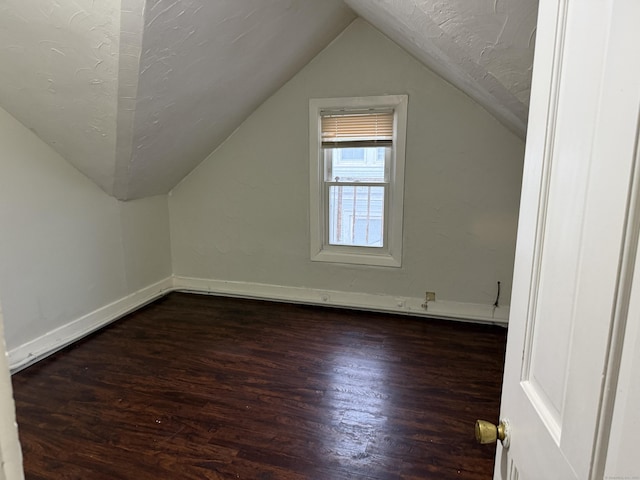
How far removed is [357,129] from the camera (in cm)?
338

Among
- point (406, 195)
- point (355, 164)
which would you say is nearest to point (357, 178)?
point (355, 164)

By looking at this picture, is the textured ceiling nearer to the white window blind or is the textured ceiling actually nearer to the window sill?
the white window blind

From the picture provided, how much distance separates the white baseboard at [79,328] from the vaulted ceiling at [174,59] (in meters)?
0.97

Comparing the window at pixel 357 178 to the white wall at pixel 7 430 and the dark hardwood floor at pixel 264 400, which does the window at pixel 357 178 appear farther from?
the white wall at pixel 7 430

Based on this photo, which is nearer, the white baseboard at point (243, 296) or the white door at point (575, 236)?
the white door at point (575, 236)

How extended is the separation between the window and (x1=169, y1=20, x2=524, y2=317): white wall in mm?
84

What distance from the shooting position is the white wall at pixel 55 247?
98.3 inches

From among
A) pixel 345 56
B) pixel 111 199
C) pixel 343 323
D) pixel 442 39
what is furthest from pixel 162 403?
pixel 345 56

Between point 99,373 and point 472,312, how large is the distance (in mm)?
2848

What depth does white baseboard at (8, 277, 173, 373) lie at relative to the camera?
260cm

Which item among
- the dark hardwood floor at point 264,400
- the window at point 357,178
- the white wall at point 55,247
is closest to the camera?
the dark hardwood floor at point 264,400

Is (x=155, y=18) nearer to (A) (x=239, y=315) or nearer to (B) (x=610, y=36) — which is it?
(B) (x=610, y=36)

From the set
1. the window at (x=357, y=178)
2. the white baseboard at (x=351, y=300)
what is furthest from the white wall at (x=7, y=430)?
the white baseboard at (x=351, y=300)

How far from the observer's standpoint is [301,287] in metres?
3.77
